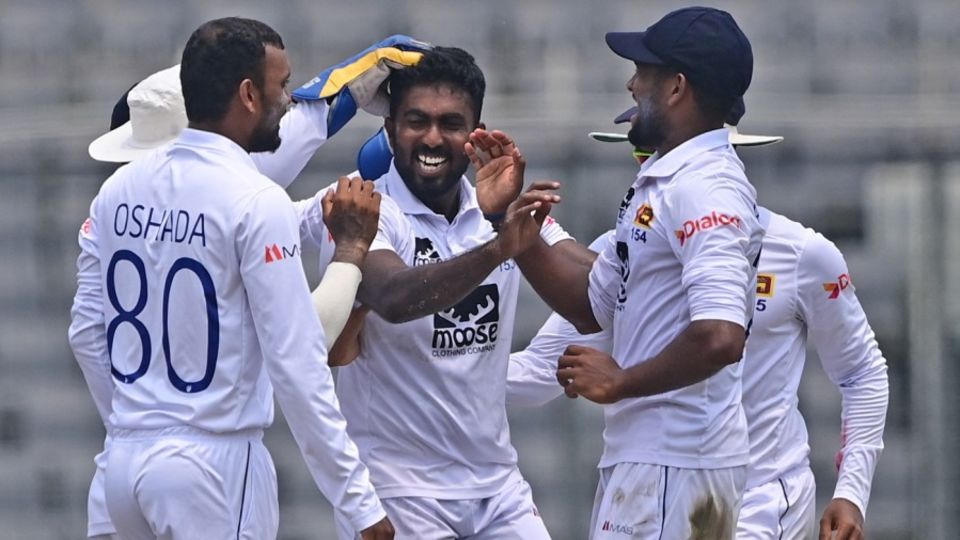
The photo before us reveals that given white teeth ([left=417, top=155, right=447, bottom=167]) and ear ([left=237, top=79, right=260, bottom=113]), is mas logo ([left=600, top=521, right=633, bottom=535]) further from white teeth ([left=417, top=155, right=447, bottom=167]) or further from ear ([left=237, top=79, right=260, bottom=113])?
ear ([left=237, top=79, right=260, bottom=113])

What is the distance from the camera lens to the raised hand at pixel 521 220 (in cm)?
430

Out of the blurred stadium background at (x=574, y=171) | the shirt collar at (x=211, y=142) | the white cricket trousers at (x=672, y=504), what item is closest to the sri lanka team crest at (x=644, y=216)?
the white cricket trousers at (x=672, y=504)

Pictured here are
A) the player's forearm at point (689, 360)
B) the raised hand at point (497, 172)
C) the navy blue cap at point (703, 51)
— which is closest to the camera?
the player's forearm at point (689, 360)

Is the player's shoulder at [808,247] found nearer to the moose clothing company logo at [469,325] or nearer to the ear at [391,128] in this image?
the moose clothing company logo at [469,325]

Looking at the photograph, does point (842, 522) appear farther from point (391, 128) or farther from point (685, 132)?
point (391, 128)

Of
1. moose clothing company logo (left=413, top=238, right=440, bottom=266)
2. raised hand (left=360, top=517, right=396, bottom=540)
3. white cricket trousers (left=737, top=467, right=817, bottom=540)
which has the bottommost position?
white cricket trousers (left=737, top=467, right=817, bottom=540)

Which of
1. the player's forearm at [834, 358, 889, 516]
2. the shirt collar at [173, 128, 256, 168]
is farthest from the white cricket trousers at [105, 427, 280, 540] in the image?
the player's forearm at [834, 358, 889, 516]

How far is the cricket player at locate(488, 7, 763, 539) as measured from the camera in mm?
4000

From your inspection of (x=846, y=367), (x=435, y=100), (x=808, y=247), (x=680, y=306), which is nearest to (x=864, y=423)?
(x=846, y=367)

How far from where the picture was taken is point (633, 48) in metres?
4.30

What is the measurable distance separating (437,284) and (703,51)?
802 mm

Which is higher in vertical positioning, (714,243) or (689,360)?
(714,243)

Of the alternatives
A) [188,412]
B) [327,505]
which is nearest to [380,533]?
[188,412]

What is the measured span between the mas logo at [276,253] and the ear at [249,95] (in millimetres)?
347
